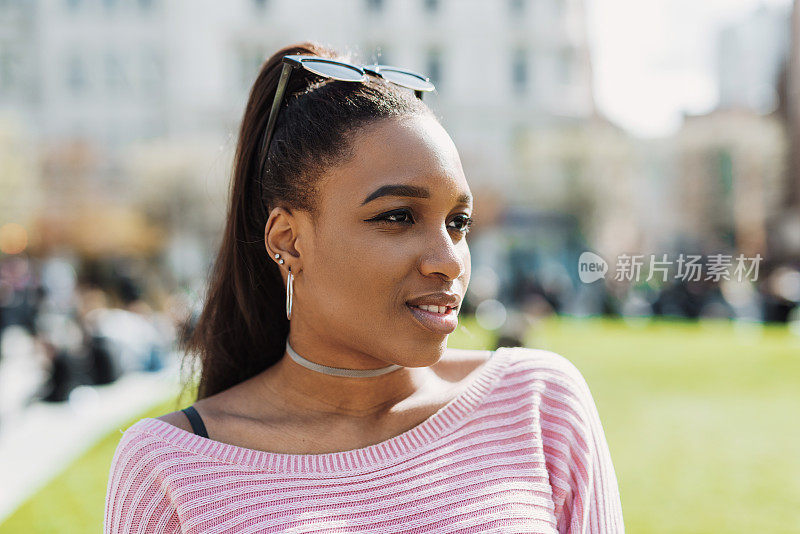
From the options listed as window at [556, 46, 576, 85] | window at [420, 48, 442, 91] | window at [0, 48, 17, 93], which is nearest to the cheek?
window at [420, 48, 442, 91]

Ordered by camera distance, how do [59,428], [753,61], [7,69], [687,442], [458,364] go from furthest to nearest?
[753,61] → [7,69] → [59,428] → [687,442] → [458,364]

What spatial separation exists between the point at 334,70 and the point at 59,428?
6698 mm

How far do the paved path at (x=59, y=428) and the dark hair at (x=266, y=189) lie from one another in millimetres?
2909

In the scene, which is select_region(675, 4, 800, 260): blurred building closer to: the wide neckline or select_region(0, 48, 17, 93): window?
select_region(0, 48, 17, 93): window

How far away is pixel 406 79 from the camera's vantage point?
6.36 ft

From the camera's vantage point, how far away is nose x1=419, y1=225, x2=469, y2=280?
1612 mm

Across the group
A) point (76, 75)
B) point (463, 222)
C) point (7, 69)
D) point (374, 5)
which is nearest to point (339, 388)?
point (463, 222)

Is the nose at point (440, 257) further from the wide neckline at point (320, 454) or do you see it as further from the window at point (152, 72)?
the window at point (152, 72)

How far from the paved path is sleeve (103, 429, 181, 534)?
3272 millimetres

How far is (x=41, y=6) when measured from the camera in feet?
102

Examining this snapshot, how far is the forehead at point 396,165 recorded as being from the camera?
5.40 ft

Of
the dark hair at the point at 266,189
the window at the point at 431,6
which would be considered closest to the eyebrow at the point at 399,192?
the dark hair at the point at 266,189

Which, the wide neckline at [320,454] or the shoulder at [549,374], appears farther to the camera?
the shoulder at [549,374]

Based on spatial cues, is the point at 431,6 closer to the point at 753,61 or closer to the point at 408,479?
the point at 753,61
